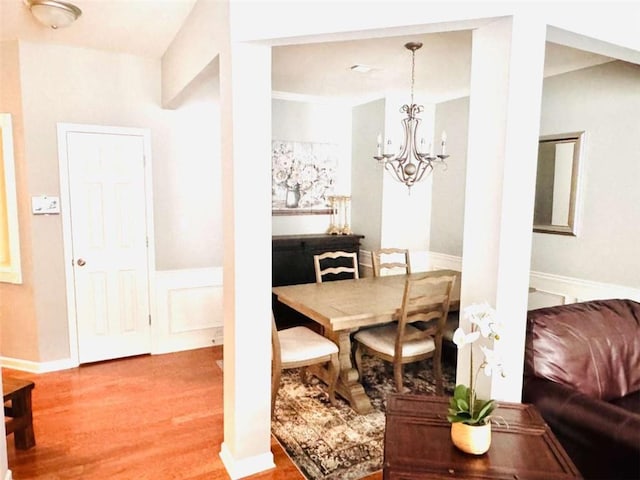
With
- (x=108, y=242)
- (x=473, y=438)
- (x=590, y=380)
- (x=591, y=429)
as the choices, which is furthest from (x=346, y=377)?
(x=108, y=242)

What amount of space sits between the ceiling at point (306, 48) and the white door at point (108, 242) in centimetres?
76

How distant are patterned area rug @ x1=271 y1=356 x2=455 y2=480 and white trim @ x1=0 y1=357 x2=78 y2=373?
1.86 m

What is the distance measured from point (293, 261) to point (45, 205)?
223 cm

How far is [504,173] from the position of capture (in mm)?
1595

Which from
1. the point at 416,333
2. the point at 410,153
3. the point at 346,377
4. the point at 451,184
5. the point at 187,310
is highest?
the point at 410,153

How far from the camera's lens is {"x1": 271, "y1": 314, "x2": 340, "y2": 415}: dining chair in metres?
2.60

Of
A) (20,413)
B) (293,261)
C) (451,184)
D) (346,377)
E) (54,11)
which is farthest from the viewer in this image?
(451,184)

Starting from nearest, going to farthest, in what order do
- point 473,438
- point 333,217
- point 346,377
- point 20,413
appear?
1. point 473,438
2. point 20,413
3. point 346,377
4. point 333,217

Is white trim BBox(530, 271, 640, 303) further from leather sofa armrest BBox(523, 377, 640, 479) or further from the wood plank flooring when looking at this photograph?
the wood plank flooring

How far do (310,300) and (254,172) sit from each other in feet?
3.76

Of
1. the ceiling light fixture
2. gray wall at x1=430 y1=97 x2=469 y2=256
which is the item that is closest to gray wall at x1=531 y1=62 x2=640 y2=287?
gray wall at x1=430 y1=97 x2=469 y2=256

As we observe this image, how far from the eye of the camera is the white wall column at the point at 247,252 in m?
2.06

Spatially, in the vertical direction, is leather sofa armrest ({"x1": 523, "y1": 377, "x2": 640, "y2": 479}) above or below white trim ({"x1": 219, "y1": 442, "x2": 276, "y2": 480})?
above

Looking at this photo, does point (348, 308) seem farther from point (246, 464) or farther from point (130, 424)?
point (130, 424)
